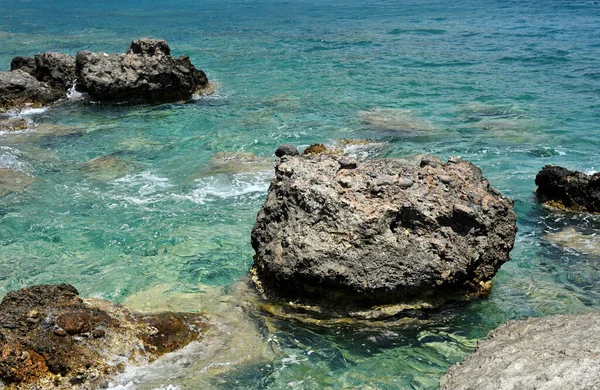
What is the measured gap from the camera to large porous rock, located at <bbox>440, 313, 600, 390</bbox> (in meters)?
5.25

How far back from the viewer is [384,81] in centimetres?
2455

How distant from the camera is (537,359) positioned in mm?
5625

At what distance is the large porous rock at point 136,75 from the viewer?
68.1 ft

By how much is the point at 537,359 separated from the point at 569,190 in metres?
7.11

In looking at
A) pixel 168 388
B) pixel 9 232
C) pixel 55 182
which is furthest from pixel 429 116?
pixel 168 388

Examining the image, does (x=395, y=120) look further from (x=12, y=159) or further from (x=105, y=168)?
(x=12, y=159)

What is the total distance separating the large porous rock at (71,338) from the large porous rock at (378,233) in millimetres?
1449

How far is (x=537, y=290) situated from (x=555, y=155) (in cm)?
768

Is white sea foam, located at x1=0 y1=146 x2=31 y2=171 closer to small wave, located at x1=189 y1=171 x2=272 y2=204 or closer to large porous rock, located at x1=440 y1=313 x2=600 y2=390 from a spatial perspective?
small wave, located at x1=189 y1=171 x2=272 y2=204

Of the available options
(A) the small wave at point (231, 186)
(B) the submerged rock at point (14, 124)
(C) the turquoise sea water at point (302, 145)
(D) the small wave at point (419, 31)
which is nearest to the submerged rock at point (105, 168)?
(C) the turquoise sea water at point (302, 145)

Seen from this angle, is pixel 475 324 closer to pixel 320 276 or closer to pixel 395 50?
pixel 320 276

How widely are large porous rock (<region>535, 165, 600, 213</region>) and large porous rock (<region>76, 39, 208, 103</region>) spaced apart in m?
12.5

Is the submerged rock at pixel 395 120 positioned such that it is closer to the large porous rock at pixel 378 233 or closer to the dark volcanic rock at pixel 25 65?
the large porous rock at pixel 378 233

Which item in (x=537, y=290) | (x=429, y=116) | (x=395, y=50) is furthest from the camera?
(x=395, y=50)
